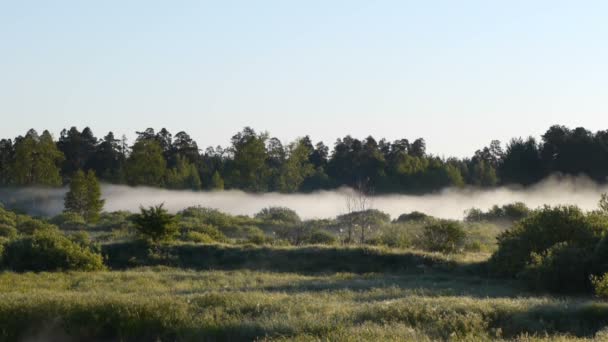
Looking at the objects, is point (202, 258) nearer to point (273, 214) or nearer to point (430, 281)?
point (430, 281)

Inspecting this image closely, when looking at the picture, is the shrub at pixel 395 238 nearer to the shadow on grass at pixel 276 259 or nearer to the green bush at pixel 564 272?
the shadow on grass at pixel 276 259

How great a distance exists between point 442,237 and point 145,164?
159ft

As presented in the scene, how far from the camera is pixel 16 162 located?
7306 centimetres

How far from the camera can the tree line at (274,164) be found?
74.8m

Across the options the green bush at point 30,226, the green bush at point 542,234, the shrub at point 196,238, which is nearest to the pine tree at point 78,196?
the green bush at point 30,226

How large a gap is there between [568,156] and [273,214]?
120 ft

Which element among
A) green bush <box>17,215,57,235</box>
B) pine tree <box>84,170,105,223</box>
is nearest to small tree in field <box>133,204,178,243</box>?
green bush <box>17,215,57,235</box>

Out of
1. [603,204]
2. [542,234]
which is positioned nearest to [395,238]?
[603,204]

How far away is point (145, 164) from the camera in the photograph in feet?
245

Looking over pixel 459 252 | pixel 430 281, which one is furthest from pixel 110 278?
pixel 459 252

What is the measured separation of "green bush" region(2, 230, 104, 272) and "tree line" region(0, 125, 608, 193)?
44.6 metres

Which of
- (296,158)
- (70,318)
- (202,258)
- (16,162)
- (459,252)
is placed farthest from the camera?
(296,158)

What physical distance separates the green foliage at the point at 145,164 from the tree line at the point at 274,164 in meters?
0.10

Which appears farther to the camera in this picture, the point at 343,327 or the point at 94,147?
the point at 94,147
